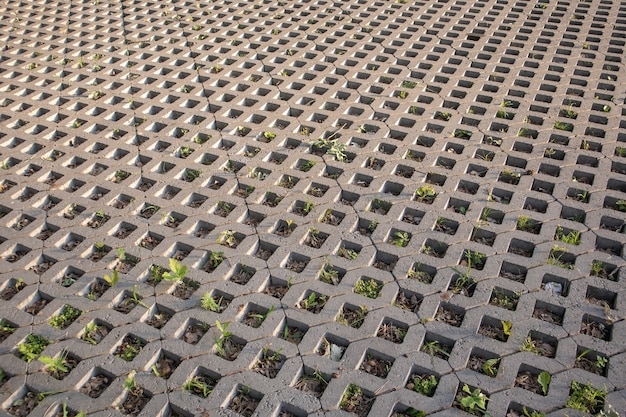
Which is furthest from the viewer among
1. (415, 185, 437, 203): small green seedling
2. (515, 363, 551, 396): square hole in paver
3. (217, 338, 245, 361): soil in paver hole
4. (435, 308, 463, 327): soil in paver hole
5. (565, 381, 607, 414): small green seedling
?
(415, 185, 437, 203): small green seedling

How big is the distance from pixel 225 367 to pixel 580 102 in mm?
3930

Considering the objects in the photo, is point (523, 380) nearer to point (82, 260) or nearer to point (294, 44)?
point (82, 260)

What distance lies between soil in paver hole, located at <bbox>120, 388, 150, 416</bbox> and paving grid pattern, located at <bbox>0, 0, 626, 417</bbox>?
0.05m

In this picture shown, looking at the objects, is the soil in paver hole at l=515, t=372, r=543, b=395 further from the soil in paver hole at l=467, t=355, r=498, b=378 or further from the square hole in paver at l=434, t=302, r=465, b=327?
the square hole in paver at l=434, t=302, r=465, b=327

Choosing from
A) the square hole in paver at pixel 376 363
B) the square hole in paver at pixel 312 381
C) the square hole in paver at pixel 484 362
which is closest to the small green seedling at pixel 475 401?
the square hole in paver at pixel 484 362

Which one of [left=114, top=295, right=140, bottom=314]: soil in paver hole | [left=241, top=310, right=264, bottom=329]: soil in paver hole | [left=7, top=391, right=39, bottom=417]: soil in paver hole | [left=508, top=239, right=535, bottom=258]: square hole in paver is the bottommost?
[left=508, top=239, right=535, bottom=258]: square hole in paver

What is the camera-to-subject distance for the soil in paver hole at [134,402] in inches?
114

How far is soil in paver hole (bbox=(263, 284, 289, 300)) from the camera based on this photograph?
3492 mm

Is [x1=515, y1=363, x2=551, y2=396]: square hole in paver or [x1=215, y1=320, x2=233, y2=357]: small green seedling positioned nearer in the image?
[x1=515, y1=363, x2=551, y2=396]: square hole in paver

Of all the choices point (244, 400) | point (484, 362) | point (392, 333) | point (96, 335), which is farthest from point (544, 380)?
point (96, 335)

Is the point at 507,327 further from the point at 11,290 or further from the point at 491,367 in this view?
the point at 11,290

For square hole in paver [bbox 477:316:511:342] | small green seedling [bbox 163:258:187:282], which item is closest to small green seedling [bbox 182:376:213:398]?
small green seedling [bbox 163:258:187:282]

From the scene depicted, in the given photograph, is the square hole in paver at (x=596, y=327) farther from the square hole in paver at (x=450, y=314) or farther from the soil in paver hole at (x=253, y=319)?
the soil in paver hole at (x=253, y=319)

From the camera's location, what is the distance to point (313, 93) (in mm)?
5469
